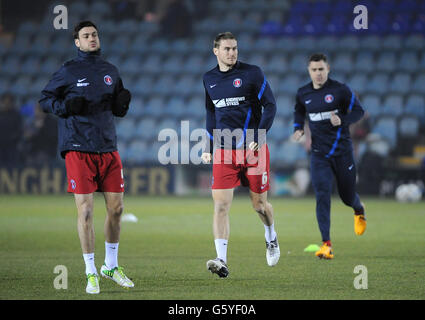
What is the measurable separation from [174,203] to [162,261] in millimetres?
9428

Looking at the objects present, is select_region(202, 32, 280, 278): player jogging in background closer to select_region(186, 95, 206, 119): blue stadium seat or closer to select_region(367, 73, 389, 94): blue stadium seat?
select_region(186, 95, 206, 119): blue stadium seat

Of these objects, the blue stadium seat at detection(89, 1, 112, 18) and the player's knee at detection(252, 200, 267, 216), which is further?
the blue stadium seat at detection(89, 1, 112, 18)

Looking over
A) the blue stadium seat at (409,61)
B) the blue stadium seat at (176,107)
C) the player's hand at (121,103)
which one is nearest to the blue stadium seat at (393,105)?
the blue stadium seat at (409,61)

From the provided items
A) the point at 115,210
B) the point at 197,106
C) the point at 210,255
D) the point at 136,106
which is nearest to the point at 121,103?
the point at 115,210

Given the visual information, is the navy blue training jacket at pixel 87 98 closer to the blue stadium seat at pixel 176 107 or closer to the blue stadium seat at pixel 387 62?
the blue stadium seat at pixel 176 107

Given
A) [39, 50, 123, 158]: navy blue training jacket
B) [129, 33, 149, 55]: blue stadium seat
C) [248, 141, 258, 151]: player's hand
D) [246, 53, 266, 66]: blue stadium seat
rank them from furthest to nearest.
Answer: [129, 33, 149, 55]: blue stadium seat → [246, 53, 266, 66]: blue stadium seat → [248, 141, 258, 151]: player's hand → [39, 50, 123, 158]: navy blue training jacket

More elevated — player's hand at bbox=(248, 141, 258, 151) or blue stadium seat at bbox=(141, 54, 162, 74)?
blue stadium seat at bbox=(141, 54, 162, 74)

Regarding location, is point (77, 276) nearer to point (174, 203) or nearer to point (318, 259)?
point (318, 259)

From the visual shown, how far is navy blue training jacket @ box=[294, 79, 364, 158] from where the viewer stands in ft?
31.4

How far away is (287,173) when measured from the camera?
803 inches

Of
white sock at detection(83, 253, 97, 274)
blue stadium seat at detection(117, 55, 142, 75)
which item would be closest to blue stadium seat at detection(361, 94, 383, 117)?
blue stadium seat at detection(117, 55, 142, 75)

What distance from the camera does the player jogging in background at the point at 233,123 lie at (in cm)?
784

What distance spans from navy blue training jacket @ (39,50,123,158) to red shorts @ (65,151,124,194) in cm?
7
